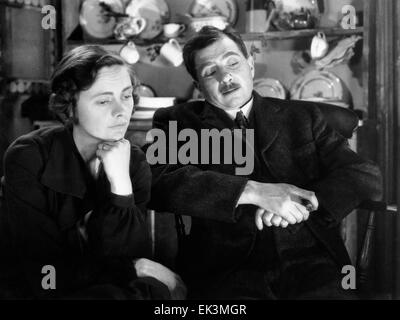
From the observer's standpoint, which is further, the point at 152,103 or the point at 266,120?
the point at 152,103

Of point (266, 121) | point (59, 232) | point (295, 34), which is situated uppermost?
point (295, 34)

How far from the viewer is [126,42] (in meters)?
1.78

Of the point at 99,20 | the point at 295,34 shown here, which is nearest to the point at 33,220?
the point at 99,20

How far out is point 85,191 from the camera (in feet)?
4.39


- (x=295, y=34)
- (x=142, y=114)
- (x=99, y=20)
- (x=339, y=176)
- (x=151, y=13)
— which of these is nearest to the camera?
(x=339, y=176)

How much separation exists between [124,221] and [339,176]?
52 centimetres

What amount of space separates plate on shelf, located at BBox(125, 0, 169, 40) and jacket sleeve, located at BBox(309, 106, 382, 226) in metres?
0.78

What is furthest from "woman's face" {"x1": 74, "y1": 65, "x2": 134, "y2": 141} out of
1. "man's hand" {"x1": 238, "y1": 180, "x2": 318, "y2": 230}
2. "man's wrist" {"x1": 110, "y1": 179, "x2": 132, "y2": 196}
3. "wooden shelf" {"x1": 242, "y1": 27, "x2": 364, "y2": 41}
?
"wooden shelf" {"x1": 242, "y1": 27, "x2": 364, "y2": 41}

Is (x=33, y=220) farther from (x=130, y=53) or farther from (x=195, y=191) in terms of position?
(x=130, y=53)

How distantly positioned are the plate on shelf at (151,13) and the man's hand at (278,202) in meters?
0.87

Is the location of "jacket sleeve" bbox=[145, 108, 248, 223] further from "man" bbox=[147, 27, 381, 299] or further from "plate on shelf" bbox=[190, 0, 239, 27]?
"plate on shelf" bbox=[190, 0, 239, 27]

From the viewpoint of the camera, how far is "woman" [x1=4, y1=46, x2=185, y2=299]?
129 centimetres

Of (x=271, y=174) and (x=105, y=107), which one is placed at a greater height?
(x=105, y=107)

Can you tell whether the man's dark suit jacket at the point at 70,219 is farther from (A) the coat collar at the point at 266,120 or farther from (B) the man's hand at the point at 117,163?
(A) the coat collar at the point at 266,120
